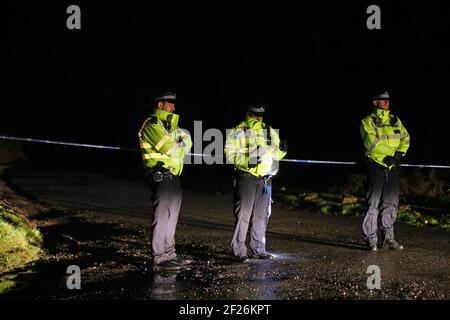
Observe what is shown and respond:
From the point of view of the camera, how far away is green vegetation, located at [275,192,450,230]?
11.3 metres

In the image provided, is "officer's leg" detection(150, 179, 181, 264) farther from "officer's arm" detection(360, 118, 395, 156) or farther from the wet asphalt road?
"officer's arm" detection(360, 118, 395, 156)

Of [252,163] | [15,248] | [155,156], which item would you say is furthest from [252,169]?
[15,248]

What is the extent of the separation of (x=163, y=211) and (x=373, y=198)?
3.08 m

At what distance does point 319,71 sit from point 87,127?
1609 cm

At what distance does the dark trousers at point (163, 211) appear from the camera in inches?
279

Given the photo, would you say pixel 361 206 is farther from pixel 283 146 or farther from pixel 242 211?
pixel 242 211

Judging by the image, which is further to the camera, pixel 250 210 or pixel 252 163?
pixel 250 210

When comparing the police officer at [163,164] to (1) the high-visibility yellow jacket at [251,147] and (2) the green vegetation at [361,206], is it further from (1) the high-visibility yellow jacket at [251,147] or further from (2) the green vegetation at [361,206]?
(2) the green vegetation at [361,206]

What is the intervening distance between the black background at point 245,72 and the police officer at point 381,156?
9.41 m

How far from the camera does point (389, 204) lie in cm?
849

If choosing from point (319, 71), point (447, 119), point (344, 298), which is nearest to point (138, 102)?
point (319, 71)

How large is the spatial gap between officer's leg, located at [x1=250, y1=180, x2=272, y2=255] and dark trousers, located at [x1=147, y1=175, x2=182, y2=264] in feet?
3.69

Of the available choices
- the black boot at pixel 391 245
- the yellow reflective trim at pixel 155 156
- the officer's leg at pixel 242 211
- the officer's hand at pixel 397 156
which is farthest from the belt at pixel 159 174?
the black boot at pixel 391 245

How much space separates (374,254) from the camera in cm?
800
